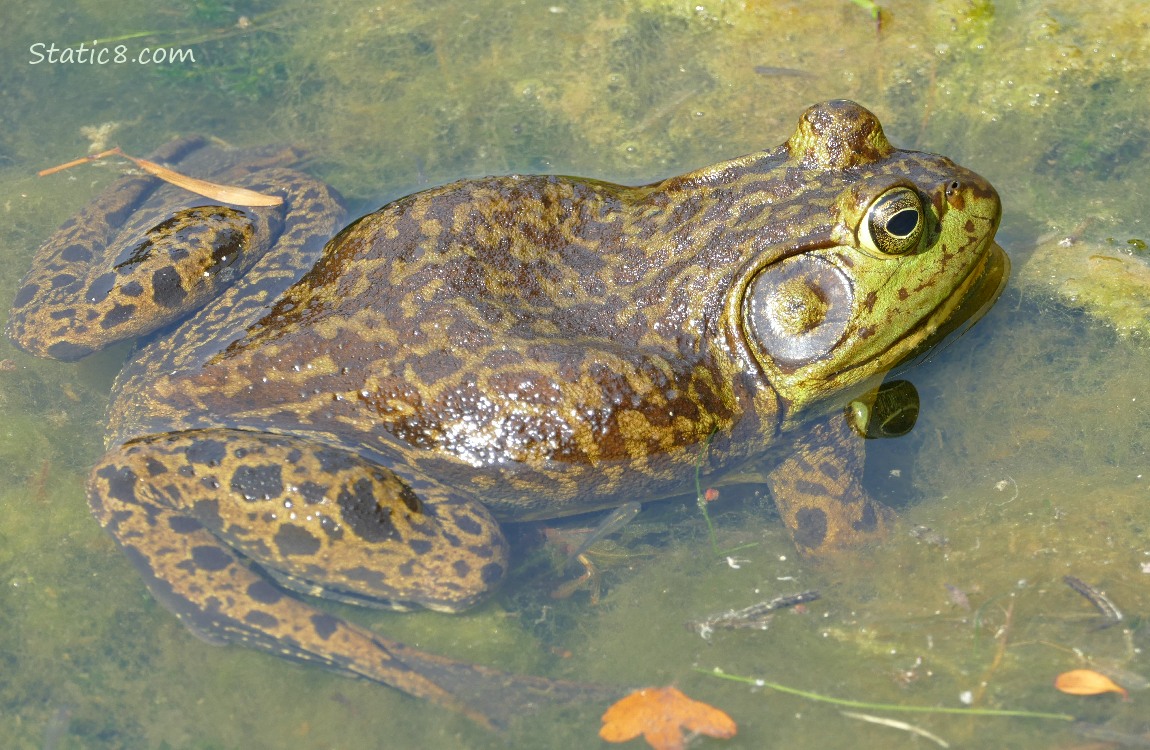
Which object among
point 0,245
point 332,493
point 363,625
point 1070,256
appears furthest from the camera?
point 0,245

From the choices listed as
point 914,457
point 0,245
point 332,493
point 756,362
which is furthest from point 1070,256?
point 0,245

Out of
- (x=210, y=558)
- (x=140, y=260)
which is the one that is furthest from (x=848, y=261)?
(x=140, y=260)

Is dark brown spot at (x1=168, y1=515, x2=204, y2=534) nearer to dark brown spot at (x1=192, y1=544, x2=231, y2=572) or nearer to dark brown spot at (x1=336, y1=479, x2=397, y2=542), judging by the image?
dark brown spot at (x1=192, y1=544, x2=231, y2=572)

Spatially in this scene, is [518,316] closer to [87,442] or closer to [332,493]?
[332,493]

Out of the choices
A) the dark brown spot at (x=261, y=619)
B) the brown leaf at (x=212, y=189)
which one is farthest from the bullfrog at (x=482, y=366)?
the brown leaf at (x=212, y=189)

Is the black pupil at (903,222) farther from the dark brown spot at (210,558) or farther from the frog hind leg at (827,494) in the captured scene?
the dark brown spot at (210,558)

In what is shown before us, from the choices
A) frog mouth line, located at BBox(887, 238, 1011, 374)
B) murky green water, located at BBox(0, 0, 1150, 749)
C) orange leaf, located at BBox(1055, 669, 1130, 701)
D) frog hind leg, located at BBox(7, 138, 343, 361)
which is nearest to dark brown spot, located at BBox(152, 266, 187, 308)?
frog hind leg, located at BBox(7, 138, 343, 361)
